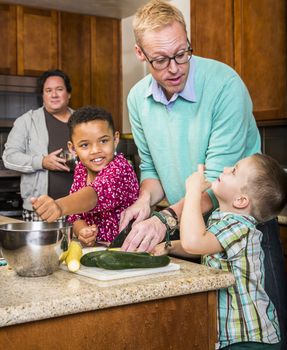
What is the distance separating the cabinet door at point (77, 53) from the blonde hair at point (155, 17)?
10.4ft

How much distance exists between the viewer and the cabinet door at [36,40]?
4566mm

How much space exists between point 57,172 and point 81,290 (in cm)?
248

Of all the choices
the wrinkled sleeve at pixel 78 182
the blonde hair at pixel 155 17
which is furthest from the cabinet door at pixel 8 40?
the blonde hair at pixel 155 17

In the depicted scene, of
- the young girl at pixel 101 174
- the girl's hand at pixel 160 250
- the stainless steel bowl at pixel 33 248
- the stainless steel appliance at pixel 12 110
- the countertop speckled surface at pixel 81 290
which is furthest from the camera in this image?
the stainless steel appliance at pixel 12 110

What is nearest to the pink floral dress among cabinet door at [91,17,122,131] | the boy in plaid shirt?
the boy in plaid shirt

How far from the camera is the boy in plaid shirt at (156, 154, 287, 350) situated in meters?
1.37

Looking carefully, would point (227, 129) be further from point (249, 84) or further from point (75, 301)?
point (249, 84)

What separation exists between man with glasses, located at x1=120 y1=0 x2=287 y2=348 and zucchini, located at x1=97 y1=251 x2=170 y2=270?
22cm

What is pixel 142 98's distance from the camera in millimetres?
1970

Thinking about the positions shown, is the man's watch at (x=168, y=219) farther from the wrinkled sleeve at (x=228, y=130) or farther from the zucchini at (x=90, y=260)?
the zucchini at (x=90, y=260)

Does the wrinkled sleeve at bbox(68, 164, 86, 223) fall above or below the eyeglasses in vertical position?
below

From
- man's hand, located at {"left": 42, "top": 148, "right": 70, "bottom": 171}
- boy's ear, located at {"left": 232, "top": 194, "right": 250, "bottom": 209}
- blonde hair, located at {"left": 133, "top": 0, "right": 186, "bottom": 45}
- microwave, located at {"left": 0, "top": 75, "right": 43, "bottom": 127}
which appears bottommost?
boy's ear, located at {"left": 232, "top": 194, "right": 250, "bottom": 209}

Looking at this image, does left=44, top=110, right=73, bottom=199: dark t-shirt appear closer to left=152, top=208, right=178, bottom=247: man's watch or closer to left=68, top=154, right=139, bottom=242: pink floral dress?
left=68, top=154, right=139, bottom=242: pink floral dress

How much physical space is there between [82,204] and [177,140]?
410 millimetres
